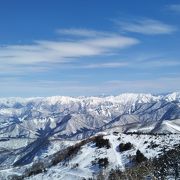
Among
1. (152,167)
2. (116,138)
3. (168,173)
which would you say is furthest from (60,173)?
(168,173)

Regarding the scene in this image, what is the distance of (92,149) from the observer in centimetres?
15900

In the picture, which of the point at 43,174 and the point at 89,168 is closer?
the point at 89,168

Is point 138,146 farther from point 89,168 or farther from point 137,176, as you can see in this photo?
point 137,176

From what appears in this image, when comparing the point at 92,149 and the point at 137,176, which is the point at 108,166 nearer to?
the point at 92,149

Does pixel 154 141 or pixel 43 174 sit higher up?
pixel 154 141

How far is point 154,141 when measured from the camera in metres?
146

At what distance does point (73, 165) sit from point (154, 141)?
96.6 feet

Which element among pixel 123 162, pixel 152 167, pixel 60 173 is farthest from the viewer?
pixel 60 173

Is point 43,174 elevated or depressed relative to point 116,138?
depressed

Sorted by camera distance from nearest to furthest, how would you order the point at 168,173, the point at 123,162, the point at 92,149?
the point at 168,173
the point at 123,162
the point at 92,149

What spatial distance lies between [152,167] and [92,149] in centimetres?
6016

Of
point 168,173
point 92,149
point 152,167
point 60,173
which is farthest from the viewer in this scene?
point 92,149

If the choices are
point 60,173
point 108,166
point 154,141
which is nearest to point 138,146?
point 154,141

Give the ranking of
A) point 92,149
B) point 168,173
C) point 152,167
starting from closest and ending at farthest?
1. point 168,173
2. point 152,167
3. point 92,149
